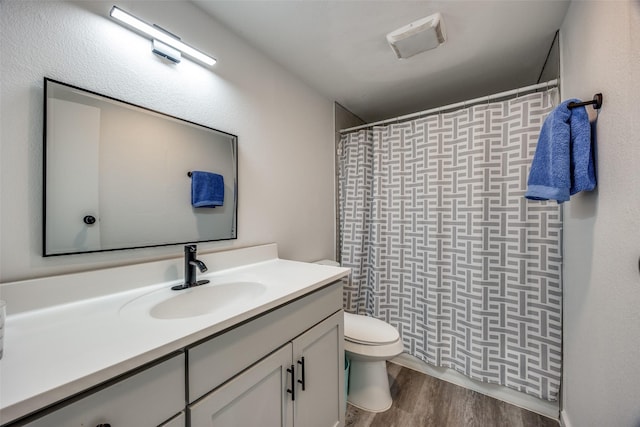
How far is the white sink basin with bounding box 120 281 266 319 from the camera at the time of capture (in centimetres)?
85

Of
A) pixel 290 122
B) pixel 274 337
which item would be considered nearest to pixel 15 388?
pixel 274 337

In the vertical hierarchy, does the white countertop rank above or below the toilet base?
above

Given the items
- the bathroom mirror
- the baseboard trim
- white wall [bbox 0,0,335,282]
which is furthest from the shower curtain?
the bathroom mirror

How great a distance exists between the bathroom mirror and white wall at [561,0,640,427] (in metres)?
1.57

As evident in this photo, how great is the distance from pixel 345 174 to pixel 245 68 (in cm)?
114

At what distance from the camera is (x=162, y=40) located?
1.09 metres

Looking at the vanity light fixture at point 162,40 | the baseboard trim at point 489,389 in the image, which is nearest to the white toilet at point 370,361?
the baseboard trim at point 489,389

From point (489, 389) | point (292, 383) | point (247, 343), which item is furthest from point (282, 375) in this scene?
point (489, 389)

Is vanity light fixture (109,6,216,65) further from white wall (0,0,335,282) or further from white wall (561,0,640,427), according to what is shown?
white wall (561,0,640,427)

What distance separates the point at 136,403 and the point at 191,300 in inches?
18.8

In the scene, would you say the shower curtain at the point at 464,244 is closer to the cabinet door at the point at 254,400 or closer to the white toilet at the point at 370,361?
the white toilet at the point at 370,361

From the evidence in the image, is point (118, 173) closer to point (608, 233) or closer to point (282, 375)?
point (282, 375)

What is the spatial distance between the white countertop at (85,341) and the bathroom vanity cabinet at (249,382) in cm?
5

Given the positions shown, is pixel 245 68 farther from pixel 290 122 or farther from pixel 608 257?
pixel 608 257
